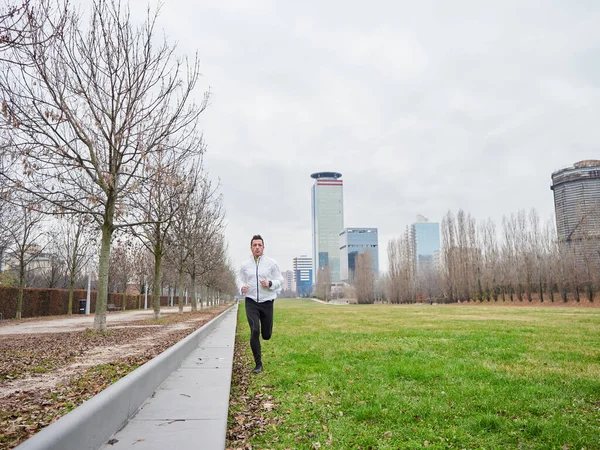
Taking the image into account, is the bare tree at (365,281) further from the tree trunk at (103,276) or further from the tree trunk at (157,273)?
the tree trunk at (103,276)

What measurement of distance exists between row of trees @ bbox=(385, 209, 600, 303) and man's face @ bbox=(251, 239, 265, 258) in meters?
47.3

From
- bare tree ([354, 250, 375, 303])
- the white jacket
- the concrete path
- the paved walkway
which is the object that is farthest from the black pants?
bare tree ([354, 250, 375, 303])

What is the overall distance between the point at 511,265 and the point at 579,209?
11642 millimetres

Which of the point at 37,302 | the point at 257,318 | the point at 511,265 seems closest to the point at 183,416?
the point at 257,318

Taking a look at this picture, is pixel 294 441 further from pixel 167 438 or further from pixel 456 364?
pixel 456 364

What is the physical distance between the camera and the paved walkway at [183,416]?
309 centimetres

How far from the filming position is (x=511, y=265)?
5188 cm

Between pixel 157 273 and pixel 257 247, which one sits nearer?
pixel 257 247

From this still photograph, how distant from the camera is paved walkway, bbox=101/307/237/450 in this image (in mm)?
3088

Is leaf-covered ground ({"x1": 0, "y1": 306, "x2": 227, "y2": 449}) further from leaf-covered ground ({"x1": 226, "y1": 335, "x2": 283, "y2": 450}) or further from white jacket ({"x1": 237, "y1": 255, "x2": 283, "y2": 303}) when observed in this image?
white jacket ({"x1": 237, "y1": 255, "x2": 283, "y2": 303})

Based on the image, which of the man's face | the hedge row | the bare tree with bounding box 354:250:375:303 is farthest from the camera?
the bare tree with bounding box 354:250:375:303

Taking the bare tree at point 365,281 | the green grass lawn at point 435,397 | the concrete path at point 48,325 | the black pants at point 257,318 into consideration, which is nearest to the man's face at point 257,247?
the black pants at point 257,318

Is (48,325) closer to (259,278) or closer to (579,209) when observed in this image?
(259,278)

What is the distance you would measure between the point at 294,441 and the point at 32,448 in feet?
7.09
